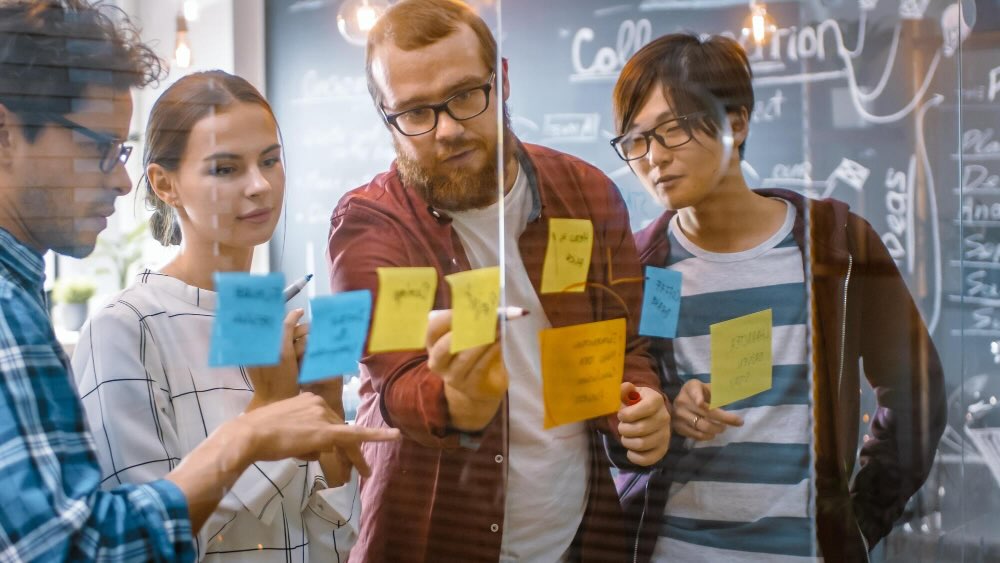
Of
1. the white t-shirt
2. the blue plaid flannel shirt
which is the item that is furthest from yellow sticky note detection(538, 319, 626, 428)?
the blue plaid flannel shirt

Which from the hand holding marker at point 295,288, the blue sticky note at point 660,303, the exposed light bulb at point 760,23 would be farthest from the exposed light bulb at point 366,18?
the exposed light bulb at point 760,23

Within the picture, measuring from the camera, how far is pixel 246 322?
1036mm

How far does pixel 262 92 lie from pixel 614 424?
30.5 inches

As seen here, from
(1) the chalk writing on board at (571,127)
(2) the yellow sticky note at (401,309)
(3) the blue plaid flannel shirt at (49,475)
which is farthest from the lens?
(1) the chalk writing on board at (571,127)

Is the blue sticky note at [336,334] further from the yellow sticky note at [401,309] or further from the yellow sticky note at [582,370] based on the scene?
the yellow sticky note at [582,370]

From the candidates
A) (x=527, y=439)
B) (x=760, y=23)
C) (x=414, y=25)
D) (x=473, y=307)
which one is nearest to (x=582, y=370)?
(x=527, y=439)

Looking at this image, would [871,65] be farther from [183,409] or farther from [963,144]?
[183,409]

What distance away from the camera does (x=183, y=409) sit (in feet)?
3.40

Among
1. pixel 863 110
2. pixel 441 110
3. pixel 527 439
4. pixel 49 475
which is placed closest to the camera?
pixel 49 475

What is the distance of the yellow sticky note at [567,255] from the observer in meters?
1.48

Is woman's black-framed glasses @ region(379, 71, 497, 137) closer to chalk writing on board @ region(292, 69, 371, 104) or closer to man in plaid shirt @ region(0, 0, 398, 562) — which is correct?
chalk writing on board @ region(292, 69, 371, 104)

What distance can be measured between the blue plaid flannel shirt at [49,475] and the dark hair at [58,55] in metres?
0.14

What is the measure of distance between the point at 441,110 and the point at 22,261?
588 mm

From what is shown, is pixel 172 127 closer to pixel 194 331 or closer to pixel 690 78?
pixel 194 331
